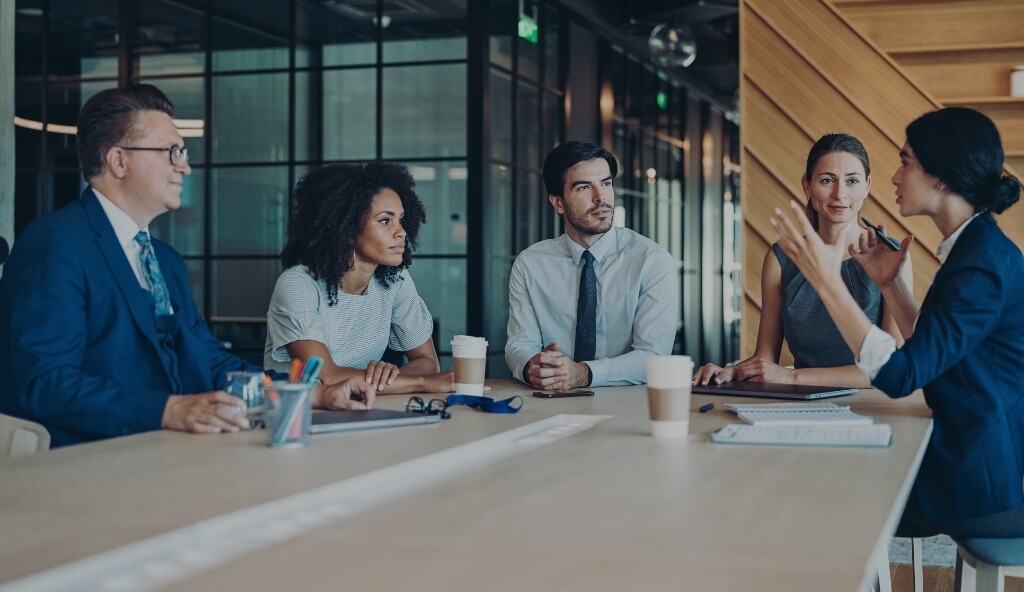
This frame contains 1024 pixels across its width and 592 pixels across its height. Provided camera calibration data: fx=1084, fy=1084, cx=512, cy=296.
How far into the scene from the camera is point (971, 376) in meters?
2.04

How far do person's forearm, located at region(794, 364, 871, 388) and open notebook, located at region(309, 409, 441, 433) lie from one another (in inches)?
39.7

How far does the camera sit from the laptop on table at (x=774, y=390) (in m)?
2.37

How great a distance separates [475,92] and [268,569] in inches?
212

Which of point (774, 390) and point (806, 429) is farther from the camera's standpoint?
point (774, 390)

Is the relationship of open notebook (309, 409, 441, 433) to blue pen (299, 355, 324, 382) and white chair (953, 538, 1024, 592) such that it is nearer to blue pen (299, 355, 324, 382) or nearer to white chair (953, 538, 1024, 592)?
blue pen (299, 355, 324, 382)

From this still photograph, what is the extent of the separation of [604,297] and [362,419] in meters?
1.40

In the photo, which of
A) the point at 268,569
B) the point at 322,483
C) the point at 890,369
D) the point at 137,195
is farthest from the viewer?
the point at 137,195

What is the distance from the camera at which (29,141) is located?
6.74m

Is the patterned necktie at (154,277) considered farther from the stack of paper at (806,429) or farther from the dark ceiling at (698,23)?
the dark ceiling at (698,23)

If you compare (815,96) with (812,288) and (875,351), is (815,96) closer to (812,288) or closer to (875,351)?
(812,288)

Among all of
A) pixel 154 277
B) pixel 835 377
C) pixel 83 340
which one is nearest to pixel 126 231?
pixel 154 277

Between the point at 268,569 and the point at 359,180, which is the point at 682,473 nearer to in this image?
the point at 268,569

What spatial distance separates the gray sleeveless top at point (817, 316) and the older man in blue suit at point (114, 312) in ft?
4.96

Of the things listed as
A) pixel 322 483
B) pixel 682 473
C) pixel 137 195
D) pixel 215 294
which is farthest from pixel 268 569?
pixel 215 294
